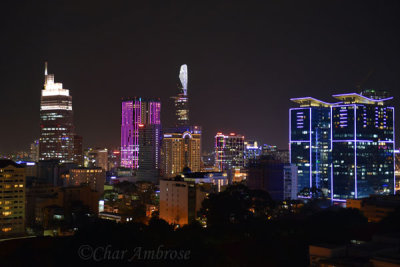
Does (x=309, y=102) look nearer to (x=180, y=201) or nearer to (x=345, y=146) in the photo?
(x=345, y=146)

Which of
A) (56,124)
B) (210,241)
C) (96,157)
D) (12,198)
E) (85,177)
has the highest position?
(56,124)

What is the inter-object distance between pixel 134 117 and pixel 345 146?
4094 centimetres

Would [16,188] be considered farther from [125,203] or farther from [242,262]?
[242,262]

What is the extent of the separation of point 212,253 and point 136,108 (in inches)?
2218

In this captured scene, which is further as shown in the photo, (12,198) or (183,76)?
(183,76)

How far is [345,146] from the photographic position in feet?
102

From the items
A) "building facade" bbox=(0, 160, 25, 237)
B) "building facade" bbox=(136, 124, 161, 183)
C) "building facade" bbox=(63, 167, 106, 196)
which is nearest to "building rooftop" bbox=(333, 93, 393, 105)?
"building facade" bbox=(63, 167, 106, 196)

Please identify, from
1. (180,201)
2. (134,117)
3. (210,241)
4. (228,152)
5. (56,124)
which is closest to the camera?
(210,241)

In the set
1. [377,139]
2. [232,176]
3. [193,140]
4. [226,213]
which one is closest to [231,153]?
[193,140]

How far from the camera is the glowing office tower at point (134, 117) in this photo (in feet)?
217

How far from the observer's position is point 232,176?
142 ft

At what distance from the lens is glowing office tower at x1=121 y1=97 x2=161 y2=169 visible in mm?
66131

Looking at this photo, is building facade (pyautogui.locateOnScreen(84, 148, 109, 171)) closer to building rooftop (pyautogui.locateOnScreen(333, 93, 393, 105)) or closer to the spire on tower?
the spire on tower

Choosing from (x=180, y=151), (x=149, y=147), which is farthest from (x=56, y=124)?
(x=180, y=151)
